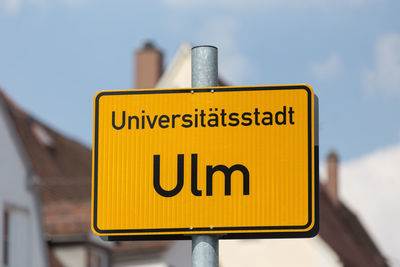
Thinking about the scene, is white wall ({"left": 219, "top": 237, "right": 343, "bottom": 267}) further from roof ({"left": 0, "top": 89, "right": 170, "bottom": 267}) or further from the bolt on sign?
the bolt on sign

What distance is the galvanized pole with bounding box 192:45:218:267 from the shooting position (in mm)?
4477

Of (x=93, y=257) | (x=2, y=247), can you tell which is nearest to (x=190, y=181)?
(x=2, y=247)

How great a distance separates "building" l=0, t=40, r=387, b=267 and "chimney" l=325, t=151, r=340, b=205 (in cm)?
1091

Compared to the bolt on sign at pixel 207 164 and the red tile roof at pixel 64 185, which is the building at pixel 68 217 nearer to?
the red tile roof at pixel 64 185

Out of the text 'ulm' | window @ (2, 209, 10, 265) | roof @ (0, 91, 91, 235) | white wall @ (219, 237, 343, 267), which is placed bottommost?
white wall @ (219, 237, 343, 267)

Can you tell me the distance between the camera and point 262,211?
4.67 m

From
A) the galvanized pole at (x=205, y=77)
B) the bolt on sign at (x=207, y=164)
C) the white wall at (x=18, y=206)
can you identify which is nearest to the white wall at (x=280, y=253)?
the white wall at (x=18, y=206)

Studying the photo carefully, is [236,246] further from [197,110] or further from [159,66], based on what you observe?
[197,110]

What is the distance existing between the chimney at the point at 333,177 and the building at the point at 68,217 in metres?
10.9

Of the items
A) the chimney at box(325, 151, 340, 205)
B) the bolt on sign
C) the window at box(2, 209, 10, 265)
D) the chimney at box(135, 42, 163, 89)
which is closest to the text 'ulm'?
the bolt on sign

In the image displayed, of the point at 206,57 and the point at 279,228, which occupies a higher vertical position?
the point at 206,57

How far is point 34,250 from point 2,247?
1.38 m

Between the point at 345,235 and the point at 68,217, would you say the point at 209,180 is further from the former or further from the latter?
the point at 345,235

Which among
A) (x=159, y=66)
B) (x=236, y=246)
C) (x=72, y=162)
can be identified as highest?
(x=159, y=66)
